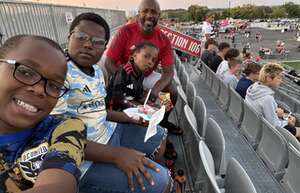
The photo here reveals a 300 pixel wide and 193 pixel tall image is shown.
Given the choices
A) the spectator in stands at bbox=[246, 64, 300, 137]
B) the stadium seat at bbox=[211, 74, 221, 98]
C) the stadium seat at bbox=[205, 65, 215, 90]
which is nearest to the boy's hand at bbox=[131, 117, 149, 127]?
the spectator in stands at bbox=[246, 64, 300, 137]

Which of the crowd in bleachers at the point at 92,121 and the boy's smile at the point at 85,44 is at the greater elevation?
the boy's smile at the point at 85,44

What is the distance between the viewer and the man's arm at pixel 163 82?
3281mm

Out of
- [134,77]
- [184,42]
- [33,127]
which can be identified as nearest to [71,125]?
[33,127]

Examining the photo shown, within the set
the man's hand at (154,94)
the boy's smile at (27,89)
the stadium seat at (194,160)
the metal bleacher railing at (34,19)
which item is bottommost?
the stadium seat at (194,160)

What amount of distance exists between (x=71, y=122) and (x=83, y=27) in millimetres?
850

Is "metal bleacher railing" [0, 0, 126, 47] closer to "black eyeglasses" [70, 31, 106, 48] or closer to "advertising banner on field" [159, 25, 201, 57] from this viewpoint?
"black eyeglasses" [70, 31, 106, 48]

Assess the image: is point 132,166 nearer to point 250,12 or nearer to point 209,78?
point 209,78

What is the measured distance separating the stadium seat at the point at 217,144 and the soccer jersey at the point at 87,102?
3.36 ft

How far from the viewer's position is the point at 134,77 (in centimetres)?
310

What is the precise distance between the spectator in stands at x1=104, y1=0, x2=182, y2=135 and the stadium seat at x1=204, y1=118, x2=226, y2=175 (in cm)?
79

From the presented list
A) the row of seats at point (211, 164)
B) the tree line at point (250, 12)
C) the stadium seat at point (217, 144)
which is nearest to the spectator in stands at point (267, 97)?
the row of seats at point (211, 164)

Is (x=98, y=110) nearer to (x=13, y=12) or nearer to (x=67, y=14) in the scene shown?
(x=13, y=12)

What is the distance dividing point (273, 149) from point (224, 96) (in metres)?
2.34

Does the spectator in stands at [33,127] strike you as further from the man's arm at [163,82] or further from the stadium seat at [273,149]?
the stadium seat at [273,149]
